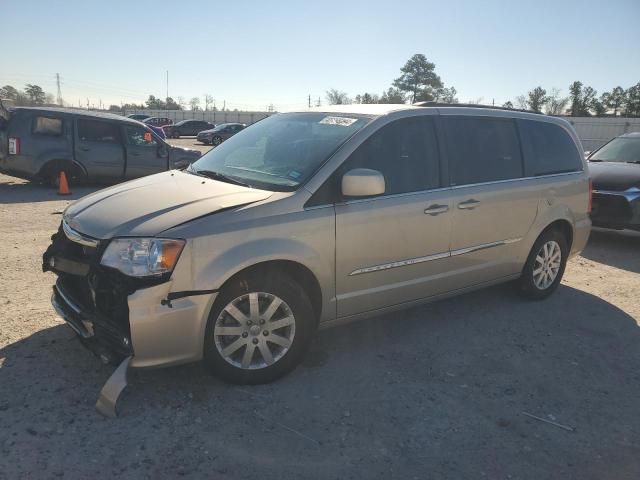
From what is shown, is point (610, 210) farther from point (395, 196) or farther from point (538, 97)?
point (538, 97)

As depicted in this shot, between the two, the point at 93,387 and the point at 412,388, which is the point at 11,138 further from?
the point at 412,388

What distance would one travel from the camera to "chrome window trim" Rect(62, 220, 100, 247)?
3.17 meters

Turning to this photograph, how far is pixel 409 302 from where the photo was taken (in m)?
4.20

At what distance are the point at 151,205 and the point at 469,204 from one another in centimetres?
254

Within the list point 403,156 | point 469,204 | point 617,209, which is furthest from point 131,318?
point 617,209

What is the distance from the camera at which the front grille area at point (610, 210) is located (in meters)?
7.68

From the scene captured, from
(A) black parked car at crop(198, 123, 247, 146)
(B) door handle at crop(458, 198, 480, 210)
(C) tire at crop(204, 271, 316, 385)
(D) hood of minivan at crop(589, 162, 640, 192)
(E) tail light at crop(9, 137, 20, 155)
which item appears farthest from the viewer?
(A) black parked car at crop(198, 123, 247, 146)

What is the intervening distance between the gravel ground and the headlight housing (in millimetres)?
852

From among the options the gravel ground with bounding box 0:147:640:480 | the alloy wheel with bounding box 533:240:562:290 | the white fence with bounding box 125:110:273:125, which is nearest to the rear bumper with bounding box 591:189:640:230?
the alloy wheel with bounding box 533:240:562:290

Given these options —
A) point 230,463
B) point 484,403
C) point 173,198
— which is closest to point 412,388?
point 484,403

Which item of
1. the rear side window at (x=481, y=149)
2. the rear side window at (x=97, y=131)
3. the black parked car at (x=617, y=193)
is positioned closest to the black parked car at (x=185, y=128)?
the rear side window at (x=97, y=131)

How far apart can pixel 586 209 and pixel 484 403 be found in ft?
10.4

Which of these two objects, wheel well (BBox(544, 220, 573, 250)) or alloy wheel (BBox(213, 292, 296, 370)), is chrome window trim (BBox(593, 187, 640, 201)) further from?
alloy wheel (BBox(213, 292, 296, 370))

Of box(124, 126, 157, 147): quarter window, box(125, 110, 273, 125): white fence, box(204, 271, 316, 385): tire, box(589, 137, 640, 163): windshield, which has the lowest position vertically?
box(204, 271, 316, 385): tire
